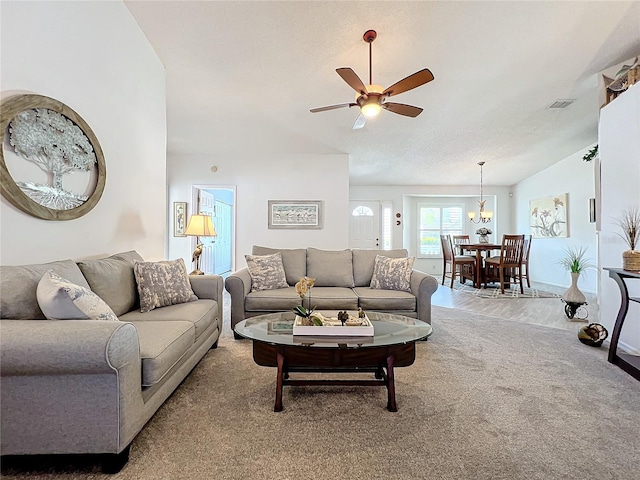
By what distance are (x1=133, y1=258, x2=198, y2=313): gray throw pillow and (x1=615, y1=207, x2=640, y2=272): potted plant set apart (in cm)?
344

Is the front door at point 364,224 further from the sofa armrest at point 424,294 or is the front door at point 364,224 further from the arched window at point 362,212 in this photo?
the sofa armrest at point 424,294

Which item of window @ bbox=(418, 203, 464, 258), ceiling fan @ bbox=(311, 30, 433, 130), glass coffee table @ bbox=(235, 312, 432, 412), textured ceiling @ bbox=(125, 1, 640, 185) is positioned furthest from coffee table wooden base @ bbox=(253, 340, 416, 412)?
window @ bbox=(418, 203, 464, 258)

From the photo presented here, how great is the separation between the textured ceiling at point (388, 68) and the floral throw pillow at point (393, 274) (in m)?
2.11

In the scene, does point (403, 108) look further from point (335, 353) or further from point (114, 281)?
point (114, 281)

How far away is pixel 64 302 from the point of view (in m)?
1.45

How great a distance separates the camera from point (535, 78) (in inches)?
153

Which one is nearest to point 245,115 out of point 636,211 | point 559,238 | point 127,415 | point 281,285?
point 281,285

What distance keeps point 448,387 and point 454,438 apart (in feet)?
1.94

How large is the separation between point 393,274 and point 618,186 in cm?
221

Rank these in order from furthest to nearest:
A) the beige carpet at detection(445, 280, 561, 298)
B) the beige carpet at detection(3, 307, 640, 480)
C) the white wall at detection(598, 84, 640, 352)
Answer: the beige carpet at detection(445, 280, 561, 298) → the white wall at detection(598, 84, 640, 352) → the beige carpet at detection(3, 307, 640, 480)

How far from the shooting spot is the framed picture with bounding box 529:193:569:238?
6.54 meters

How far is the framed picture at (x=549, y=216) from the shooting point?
6545 millimetres

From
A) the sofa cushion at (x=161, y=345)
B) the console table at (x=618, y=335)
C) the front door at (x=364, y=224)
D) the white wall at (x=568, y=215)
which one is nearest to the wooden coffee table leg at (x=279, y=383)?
the sofa cushion at (x=161, y=345)

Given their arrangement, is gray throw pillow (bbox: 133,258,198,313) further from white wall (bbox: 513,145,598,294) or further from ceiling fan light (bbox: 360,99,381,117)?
white wall (bbox: 513,145,598,294)
